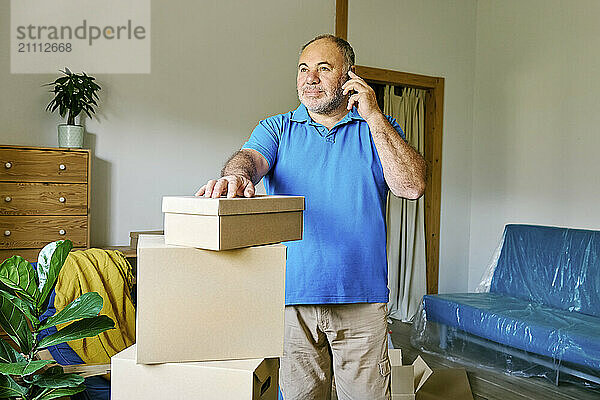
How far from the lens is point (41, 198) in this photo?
11.5 feet

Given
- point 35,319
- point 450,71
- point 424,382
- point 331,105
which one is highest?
point 450,71

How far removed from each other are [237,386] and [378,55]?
4.14 meters

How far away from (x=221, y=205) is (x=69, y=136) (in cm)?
275

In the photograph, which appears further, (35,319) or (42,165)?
(42,165)

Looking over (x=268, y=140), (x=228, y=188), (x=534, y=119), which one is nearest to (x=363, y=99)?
(x=268, y=140)

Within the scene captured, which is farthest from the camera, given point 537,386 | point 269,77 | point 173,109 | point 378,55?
point 378,55

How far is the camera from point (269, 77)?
4.60 metres

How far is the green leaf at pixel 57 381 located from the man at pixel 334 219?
24.9 inches

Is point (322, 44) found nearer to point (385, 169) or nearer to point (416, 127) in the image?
point (385, 169)

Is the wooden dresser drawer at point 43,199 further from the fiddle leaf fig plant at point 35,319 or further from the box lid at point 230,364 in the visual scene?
the box lid at point 230,364

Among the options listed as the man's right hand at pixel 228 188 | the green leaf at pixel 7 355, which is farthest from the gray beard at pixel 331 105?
the green leaf at pixel 7 355

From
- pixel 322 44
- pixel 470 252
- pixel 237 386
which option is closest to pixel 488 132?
pixel 470 252

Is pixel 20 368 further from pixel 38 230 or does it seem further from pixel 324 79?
pixel 38 230

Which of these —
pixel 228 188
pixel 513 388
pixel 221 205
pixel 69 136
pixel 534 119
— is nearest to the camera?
pixel 221 205
